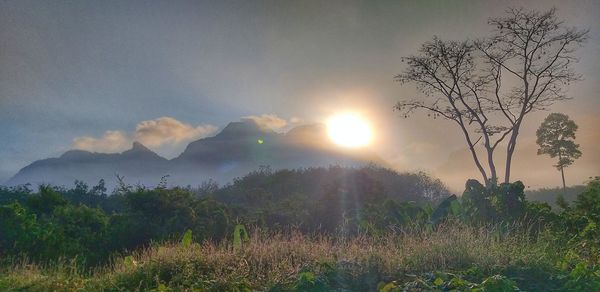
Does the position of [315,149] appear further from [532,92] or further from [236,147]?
[532,92]

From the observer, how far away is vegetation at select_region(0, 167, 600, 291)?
791 cm

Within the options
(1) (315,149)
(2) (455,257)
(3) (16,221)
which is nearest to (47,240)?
(3) (16,221)

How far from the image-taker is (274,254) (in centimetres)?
988

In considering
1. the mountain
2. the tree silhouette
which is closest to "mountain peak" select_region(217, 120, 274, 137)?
the mountain

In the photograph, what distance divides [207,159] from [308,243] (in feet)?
262

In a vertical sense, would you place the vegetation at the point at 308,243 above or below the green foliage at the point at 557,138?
below

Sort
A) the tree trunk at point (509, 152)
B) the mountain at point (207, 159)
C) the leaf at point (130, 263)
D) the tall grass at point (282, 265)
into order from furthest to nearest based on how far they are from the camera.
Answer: the mountain at point (207, 159) < the tree trunk at point (509, 152) < the leaf at point (130, 263) < the tall grass at point (282, 265)

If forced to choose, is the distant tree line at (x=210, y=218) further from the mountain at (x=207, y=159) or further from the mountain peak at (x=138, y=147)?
the mountain peak at (x=138, y=147)

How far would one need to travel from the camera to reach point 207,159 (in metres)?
89.1

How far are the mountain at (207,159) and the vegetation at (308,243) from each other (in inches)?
1896

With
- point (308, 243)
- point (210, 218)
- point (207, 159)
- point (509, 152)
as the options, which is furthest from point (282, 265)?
point (207, 159)

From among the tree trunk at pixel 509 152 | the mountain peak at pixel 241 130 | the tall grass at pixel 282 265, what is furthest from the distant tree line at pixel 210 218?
the mountain peak at pixel 241 130

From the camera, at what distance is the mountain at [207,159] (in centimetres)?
7638

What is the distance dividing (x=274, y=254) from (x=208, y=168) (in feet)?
248
